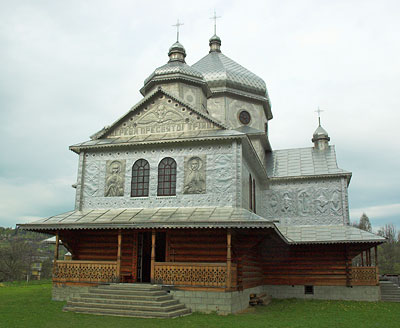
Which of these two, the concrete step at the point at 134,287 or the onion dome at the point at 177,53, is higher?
the onion dome at the point at 177,53

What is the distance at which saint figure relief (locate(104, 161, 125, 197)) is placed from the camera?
1800cm

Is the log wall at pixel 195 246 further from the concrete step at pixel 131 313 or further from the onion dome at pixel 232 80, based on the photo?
the onion dome at pixel 232 80

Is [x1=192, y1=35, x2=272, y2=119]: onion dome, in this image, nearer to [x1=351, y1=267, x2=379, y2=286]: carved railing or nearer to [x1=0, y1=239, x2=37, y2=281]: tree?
[x1=351, y1=267, x2=379, y2=286]: carved railing

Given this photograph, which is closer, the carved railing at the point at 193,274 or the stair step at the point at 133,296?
the stair step at the point at 133,296

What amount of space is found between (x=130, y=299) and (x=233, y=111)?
15.3m

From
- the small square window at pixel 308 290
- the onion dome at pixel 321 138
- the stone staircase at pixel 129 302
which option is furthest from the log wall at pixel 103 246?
the onion dome at pixel 321 138

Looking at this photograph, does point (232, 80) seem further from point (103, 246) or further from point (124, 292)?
point (124, 292)

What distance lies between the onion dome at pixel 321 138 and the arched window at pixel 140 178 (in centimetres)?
1312

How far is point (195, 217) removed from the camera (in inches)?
609

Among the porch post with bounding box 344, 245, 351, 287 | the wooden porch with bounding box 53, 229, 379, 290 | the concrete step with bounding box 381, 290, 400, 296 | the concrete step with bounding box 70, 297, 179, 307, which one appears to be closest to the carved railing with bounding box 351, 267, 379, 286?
the wooden porch with bounding box 53, 229, 379, 290

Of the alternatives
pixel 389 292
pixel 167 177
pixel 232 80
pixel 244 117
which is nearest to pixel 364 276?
pixel 389 292

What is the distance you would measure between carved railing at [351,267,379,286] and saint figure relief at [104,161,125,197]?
12.0 m

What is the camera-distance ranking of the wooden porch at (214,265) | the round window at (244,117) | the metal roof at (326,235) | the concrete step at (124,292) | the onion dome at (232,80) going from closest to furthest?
the concrete step at (124,292), the wooden porch at (214,265), the metal roof at (326,235), the round window at (244,117), the onion dome at (232,80)

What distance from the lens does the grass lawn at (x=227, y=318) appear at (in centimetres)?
1148
